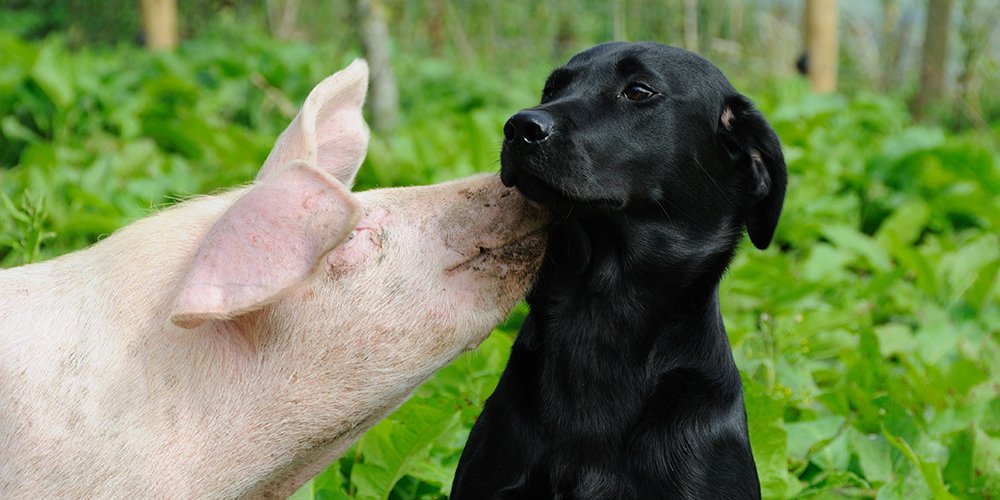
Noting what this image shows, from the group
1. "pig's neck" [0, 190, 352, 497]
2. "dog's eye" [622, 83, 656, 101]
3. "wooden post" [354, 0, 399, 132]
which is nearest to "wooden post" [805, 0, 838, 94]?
"wooden post" [354, 0, 399, 132]

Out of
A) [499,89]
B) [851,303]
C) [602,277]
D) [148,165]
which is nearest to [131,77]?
[148,165]

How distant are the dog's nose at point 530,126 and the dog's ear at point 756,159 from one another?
630 mm

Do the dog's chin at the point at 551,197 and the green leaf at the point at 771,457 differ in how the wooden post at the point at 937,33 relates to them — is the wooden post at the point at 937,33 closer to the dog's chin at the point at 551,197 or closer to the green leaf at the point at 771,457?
the green leaf at the point at 771,457

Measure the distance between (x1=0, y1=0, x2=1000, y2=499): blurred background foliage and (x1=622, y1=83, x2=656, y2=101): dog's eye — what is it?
44.3 inches

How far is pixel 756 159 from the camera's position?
3197 mm

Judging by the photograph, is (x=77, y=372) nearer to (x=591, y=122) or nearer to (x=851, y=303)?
(x=591, y=122)

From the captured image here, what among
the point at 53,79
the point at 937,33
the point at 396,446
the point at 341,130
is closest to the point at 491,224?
the point at 341,130

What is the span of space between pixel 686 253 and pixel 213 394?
1.20m

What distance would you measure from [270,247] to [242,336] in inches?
13.5

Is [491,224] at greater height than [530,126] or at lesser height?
lesser

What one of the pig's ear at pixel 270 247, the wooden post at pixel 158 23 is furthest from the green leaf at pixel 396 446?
the wooden post at pixel 158 23

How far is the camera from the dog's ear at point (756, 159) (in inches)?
125

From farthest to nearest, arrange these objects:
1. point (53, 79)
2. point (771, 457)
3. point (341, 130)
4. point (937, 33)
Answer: point (937, 33)
point (53, 79)
point (771, 457)
point (341, 130)

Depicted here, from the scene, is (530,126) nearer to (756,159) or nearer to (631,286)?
(631,286)
